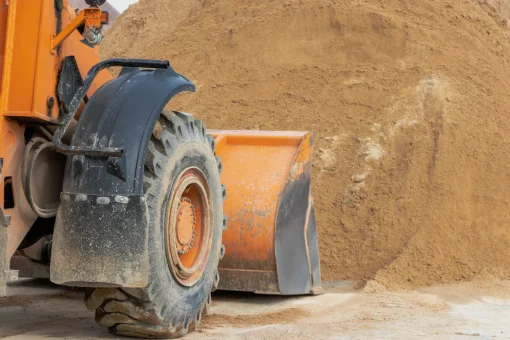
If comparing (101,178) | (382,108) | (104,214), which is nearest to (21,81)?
(101,178)

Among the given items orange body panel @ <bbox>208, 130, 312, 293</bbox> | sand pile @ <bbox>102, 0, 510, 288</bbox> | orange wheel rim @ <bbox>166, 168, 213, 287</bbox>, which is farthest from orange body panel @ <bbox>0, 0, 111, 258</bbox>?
sand pile @ <bbox>102, 0, 510, 288</bbox>

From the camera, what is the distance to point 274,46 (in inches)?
→ 453

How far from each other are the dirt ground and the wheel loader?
391 millimetres

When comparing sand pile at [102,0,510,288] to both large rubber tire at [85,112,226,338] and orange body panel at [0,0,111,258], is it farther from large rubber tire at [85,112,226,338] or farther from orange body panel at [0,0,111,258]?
orange body panel at [0,0,111,258]

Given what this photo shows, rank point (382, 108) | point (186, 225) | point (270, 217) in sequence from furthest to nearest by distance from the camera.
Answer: point (382, 108) → point (270, 217) → point (186, 225)

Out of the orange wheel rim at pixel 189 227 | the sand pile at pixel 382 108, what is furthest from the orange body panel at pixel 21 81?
the sand pile at pixel 382 108

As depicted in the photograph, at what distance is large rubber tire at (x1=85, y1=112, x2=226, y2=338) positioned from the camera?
4.33 metres

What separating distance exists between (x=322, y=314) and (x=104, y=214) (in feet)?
7.66

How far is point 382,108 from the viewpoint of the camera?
9.71m

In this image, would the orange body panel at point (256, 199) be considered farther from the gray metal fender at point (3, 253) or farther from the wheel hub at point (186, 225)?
the gray metal fender at point (3, 253)

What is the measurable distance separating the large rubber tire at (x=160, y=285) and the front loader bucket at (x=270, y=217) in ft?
4.82

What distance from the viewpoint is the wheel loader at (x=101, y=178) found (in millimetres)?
4082

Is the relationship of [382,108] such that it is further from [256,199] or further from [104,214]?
[104,214]

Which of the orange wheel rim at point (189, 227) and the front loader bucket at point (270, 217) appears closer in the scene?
the orange wheel rim at point (189, 227)
